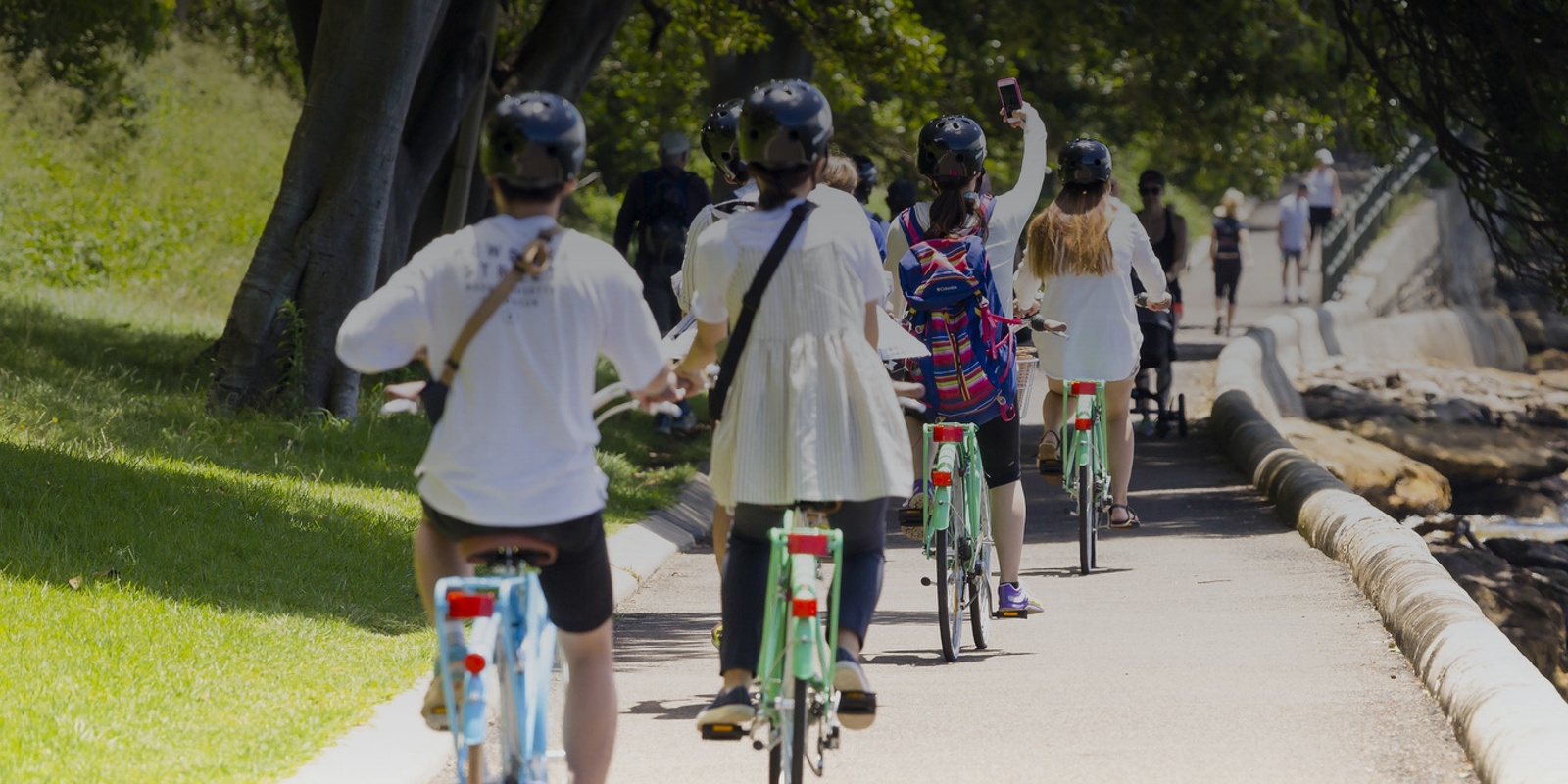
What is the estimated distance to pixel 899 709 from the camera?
662 centimetres

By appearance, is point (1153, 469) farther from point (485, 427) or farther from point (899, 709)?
point (485, 427)

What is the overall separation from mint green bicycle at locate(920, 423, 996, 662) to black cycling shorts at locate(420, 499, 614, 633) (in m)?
2.90

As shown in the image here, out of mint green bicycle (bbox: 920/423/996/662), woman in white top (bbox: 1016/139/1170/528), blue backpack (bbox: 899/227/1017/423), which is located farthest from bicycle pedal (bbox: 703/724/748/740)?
woman in white top (bbox: 1016/139/1170/528)

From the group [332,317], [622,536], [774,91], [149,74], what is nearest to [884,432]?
[774,91]

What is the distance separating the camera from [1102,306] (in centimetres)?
942

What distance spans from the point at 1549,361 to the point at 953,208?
2908 centimetres

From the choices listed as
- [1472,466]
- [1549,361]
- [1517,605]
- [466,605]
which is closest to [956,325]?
[466,605]

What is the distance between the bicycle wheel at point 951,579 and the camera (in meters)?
7.34

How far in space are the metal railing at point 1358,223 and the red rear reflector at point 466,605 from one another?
2542cm

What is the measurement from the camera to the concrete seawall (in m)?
5.66

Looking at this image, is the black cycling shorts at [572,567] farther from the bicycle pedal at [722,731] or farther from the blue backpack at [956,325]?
the blue backpack at [956,325]

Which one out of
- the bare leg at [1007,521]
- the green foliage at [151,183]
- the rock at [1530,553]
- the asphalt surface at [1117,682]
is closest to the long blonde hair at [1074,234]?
the asphalt surface at [1117,682]

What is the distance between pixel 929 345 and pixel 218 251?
16.7m

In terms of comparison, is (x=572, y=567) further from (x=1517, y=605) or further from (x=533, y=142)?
(x=1517, y=605)
